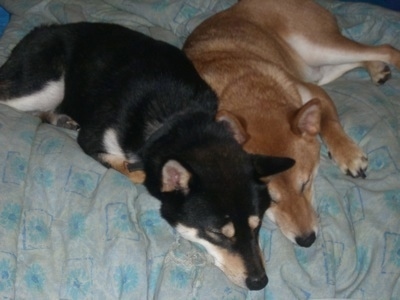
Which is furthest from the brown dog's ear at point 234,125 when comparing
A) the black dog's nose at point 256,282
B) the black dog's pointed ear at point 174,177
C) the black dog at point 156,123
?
the black dog's nose at point 256,282

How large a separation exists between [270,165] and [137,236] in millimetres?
758

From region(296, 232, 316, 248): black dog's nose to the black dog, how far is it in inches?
9.7

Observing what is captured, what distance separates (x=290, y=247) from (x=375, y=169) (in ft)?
2.68

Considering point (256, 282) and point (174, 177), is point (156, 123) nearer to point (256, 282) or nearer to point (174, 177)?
point (174, 177)

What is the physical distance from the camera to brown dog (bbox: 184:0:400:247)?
2943 mm

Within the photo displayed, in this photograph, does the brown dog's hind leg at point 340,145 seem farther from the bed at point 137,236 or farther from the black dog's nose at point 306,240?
the black dog's nose at point 306,240

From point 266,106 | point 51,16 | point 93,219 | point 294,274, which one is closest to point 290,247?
point 294,274

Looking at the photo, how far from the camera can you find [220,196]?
2.61 meters

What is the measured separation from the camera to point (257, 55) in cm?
374

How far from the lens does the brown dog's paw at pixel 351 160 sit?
3.31 metres

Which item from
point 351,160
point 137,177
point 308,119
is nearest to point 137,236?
point 137,177

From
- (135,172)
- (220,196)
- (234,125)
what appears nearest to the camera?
(220,196)

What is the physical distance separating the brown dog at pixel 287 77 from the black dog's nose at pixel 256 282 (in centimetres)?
31

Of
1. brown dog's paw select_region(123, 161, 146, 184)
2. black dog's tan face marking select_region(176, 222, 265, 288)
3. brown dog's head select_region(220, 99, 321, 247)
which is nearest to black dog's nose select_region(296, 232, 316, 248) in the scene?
brown dog's head select_region(220, 99, 321, 247)
